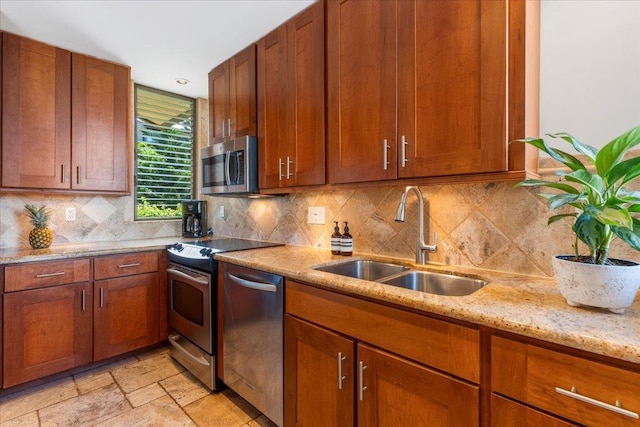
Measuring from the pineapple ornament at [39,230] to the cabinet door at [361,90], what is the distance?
7.27ft

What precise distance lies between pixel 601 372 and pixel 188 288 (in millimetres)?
2194

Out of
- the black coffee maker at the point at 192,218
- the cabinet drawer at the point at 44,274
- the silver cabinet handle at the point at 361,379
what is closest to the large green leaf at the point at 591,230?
the silver cabinet handle at the point at 361,379

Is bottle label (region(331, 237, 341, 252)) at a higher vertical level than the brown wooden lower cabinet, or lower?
higher

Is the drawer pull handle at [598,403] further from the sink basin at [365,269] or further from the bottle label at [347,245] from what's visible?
the bottle label at [347,245]

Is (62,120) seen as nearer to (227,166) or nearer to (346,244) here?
(227,166)

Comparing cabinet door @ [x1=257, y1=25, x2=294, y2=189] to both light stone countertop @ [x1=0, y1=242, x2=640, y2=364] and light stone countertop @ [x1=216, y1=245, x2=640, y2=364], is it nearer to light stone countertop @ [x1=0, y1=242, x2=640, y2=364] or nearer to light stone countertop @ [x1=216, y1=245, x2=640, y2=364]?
light stone countertop @ [x1=0, y1=242, x2=640, y2=364]

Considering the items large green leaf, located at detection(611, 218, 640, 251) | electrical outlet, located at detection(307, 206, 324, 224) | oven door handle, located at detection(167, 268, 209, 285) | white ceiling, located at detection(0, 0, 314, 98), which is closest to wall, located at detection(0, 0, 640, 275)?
electrical outlet, located at detection(307, 206, 324, 224)

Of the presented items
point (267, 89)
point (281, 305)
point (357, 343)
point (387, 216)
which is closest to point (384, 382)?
point (357, 343)

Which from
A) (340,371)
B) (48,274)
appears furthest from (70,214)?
(340,371)

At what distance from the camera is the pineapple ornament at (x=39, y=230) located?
2291 mm

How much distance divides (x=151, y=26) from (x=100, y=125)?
3.13 ft

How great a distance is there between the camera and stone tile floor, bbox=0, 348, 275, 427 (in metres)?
1.76

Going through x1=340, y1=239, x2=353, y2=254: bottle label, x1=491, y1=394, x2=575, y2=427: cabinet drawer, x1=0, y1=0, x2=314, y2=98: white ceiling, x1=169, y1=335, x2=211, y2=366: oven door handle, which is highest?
x1=0, y1=0, x2=314, y2=98: white ceiling

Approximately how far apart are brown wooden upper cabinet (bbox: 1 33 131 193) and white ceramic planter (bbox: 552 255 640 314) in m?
2.98
